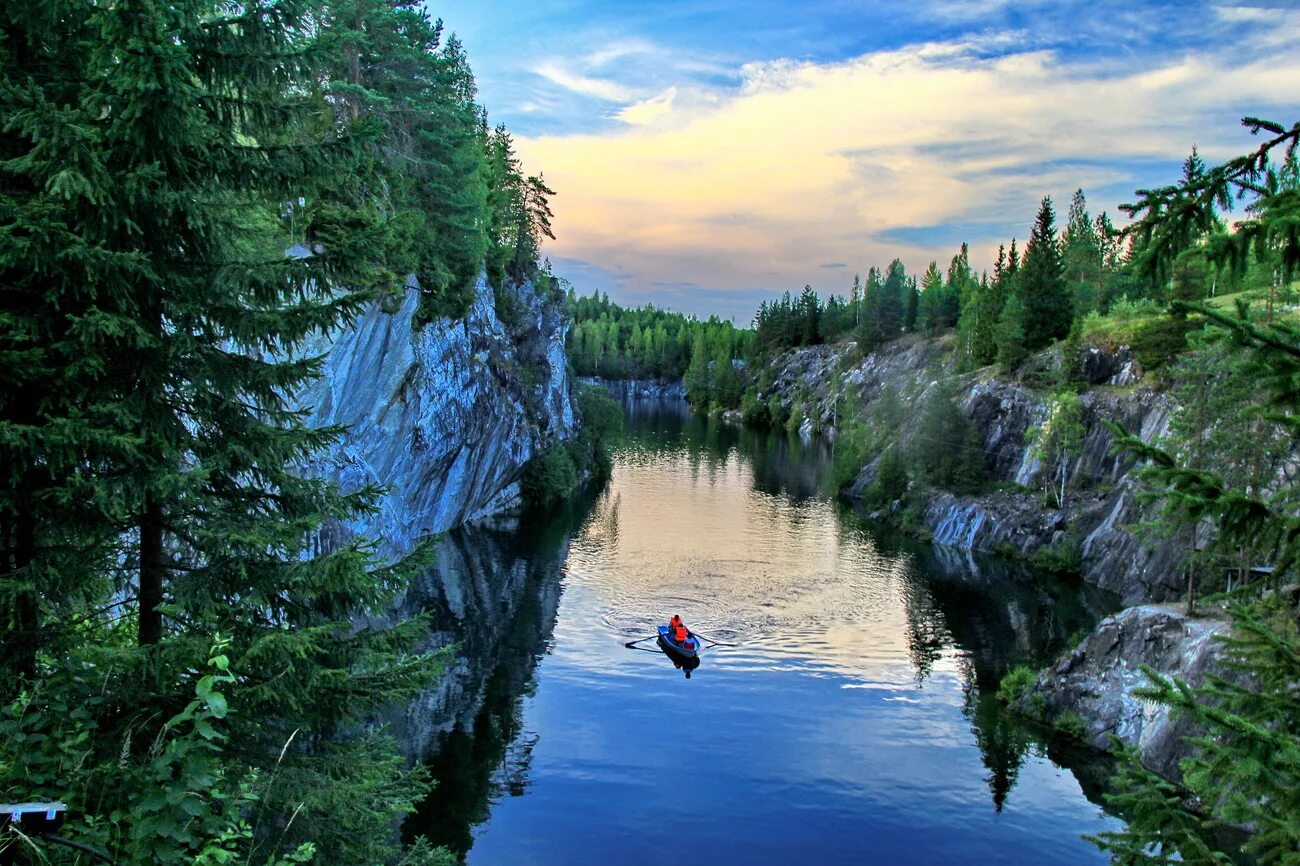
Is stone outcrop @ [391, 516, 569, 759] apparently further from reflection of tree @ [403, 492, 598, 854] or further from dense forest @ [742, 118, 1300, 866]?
dense forest @ [742, 118, 1300, 866]

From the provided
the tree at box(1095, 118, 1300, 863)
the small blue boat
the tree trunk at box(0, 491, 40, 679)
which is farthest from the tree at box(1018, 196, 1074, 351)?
the tree trunk at box(0, 491, 40, 679)

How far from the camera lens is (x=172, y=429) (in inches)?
341

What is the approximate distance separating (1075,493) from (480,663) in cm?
Result: 4418

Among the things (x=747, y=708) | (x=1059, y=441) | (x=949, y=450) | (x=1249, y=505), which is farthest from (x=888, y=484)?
(x=1249, y=505)

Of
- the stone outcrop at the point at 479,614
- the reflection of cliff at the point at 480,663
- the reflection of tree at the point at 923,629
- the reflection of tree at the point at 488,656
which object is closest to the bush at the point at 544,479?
the reflection of tree at the point at 488,656

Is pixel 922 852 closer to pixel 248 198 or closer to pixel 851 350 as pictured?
pixel 248 198

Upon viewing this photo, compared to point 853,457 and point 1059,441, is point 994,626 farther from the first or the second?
point 853,457

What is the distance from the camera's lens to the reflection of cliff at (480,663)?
88.9 ft

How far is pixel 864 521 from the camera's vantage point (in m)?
70.8

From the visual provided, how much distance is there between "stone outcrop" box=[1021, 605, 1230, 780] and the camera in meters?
28.7

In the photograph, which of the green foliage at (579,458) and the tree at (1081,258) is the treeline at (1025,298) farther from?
the green foliage at (579,458)

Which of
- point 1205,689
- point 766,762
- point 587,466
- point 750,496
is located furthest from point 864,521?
point 1205,689

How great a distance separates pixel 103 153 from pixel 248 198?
1.66 meters

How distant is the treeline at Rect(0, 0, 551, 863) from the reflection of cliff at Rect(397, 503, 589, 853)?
30.4 ft
